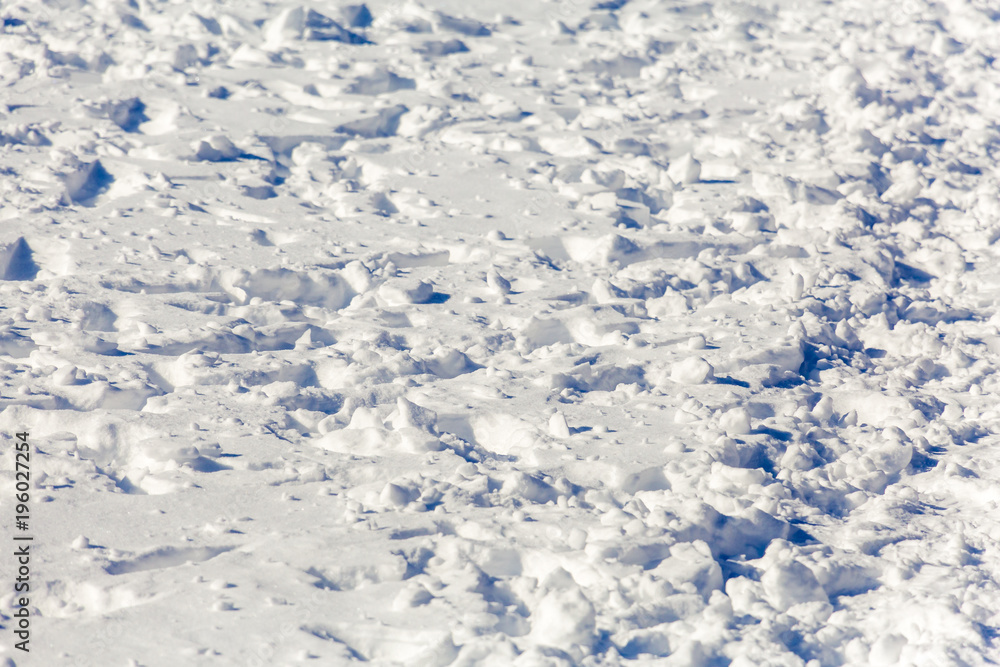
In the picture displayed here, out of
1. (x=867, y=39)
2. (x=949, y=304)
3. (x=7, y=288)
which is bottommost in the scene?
(x=7, y=288)

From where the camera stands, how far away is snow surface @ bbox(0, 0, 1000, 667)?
2000 mm

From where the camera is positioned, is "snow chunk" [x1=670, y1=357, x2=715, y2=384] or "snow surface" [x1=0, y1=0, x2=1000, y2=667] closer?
"snow surface" [x1=0, y1=0, x2=1000, y2=667]

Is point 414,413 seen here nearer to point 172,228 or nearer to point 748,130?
point 172,228

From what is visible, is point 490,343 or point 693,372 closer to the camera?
point 693,372

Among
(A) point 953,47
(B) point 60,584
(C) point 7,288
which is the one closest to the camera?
(B) point 60,584

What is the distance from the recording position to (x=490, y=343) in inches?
Result: 120

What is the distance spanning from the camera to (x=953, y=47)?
18.8 feet

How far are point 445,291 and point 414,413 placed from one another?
2.79ft

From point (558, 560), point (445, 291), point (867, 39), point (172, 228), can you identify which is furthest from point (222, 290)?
point (867, 39)

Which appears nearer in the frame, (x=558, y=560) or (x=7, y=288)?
(x=558, y=560)

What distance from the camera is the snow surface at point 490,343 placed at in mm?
2000

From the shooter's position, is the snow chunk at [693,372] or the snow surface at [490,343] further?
the snow chunk at [693,372]

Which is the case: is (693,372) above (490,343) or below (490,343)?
above

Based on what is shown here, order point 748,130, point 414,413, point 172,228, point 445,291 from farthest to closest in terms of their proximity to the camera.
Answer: point 748,130 → point 172,228 → point 445,291 → point 414,413
